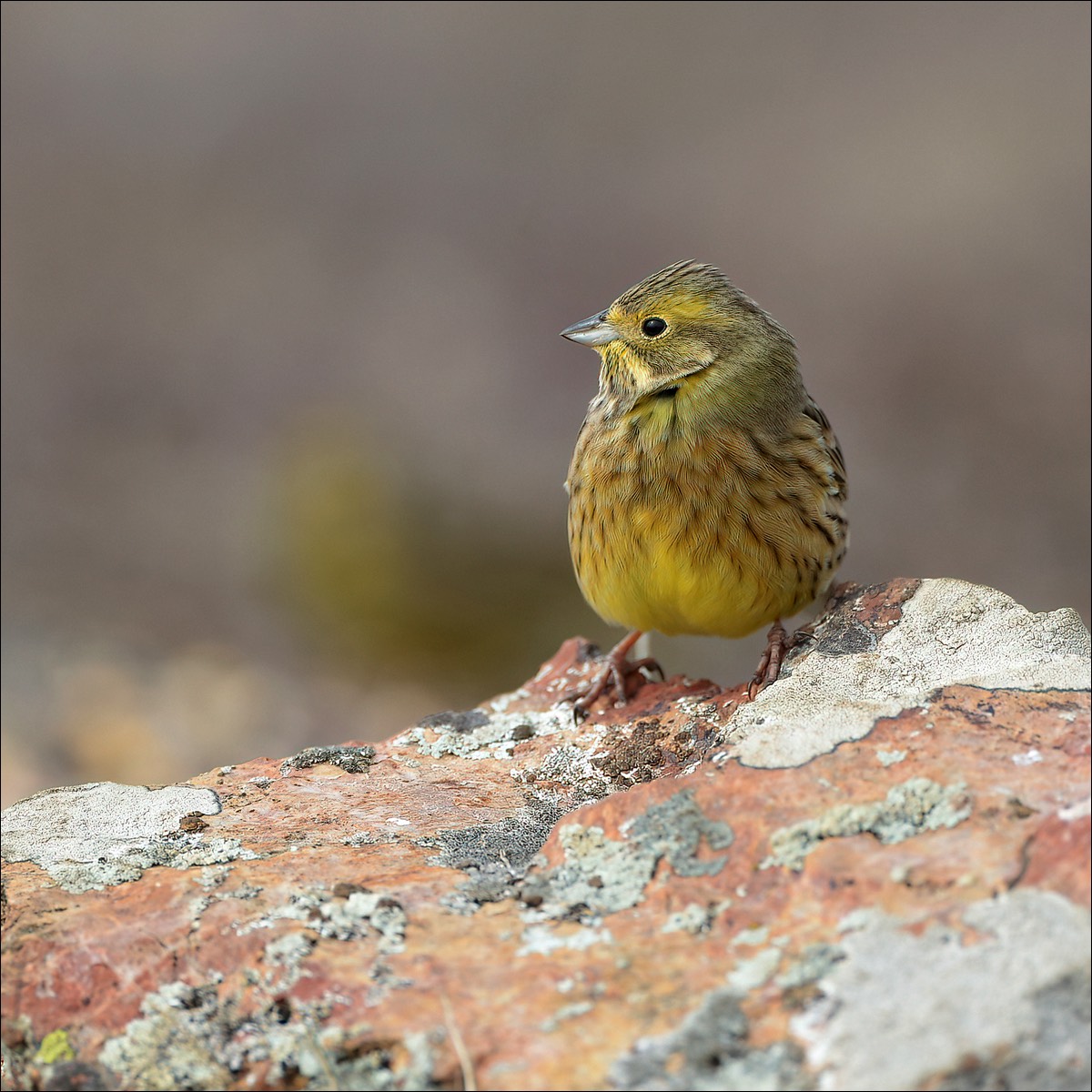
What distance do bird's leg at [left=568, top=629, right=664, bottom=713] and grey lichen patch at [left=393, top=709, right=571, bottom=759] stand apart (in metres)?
0.12

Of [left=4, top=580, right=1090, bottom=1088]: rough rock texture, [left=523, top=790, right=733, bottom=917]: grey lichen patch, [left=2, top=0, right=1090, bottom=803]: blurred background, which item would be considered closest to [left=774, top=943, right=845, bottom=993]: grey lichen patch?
[left=4, top=580, right=1090, bottom=1088]: rough rock texture

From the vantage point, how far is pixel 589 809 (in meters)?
2.56

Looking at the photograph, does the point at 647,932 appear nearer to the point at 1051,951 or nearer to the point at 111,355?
the point at 1051,951

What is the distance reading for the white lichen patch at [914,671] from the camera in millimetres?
2561

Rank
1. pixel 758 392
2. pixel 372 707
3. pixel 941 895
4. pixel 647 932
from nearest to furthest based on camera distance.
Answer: pixel 941 895, pixel 647 932, pixel 758 392, pixel 372 707

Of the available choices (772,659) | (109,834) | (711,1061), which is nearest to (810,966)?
(711,1061)

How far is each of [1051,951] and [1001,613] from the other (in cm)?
114

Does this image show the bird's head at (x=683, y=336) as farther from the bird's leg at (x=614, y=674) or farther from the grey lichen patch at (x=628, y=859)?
the grey lichen patch at (x=628, y=859)

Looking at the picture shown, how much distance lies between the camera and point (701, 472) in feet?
13.0

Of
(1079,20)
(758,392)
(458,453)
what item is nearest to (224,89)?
(458,453)

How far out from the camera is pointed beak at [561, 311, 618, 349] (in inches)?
167

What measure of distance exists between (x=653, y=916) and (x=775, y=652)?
1840mm

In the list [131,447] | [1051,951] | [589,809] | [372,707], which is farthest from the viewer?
[131,447]

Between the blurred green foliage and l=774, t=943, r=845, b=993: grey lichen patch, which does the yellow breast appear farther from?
the blurred green foliage
